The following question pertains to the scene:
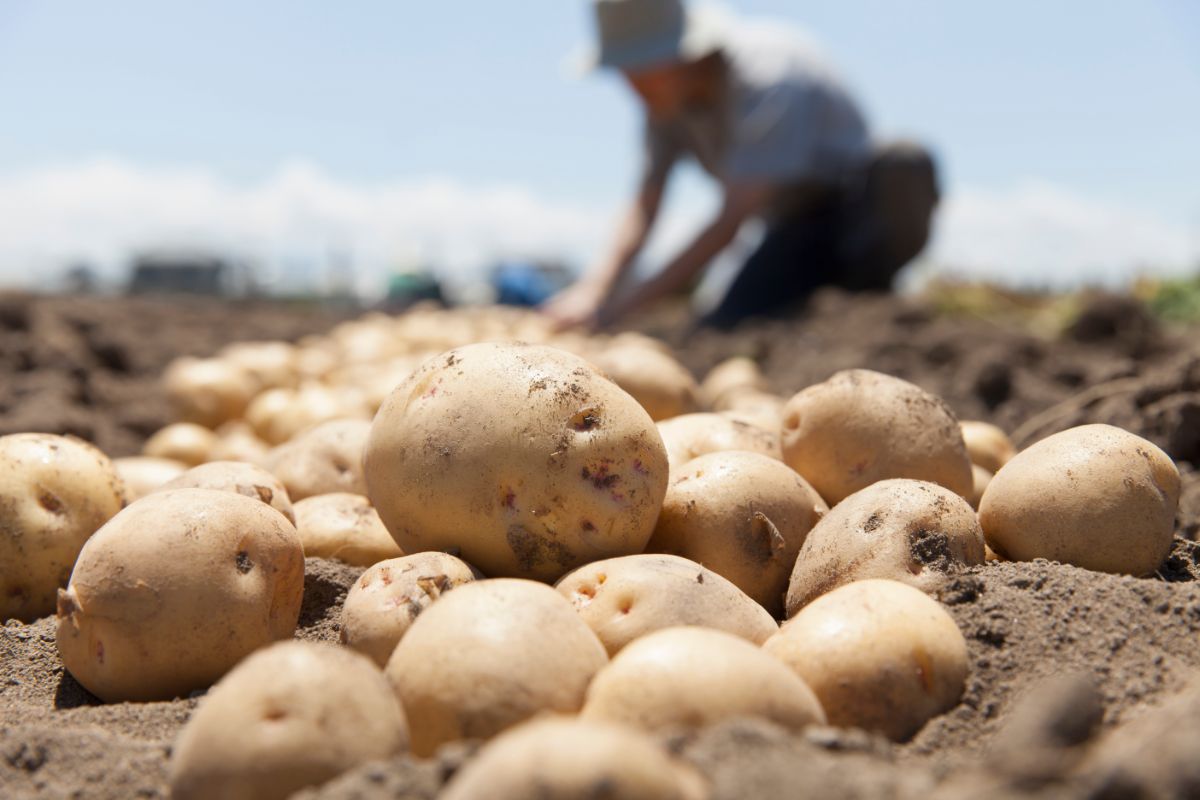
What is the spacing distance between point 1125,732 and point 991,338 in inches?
226

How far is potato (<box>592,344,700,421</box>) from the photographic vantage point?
162 inches

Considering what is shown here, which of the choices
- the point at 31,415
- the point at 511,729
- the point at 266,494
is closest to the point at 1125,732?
the point at 511,729

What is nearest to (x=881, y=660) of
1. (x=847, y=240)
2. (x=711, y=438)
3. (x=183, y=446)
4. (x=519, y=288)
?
(x=711, y=438)

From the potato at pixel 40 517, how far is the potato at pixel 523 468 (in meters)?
1.09

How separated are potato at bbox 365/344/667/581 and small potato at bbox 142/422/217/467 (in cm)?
318

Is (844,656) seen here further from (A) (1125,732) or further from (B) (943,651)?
(A) (1125,732)

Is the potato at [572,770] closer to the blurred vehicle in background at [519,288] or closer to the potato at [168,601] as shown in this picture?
the potato at [168,601]

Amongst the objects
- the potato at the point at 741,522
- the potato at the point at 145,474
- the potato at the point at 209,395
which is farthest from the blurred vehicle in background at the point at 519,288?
the potato at the point at 741,522

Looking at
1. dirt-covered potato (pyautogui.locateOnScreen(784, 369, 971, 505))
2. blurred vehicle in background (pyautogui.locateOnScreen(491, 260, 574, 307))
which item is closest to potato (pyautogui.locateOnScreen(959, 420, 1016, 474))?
dirt-covered potato (pyautogui.locateOnScreen(784, 369, 971, 505))

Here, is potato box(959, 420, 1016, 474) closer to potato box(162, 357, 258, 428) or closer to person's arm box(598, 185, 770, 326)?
potato box(162, 357, 258, 428)

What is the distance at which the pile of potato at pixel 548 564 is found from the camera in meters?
1.73

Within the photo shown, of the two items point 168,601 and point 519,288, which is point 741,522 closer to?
point 168,601

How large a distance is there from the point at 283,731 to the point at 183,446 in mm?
4071

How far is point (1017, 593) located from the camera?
Answer: 90.2 inches
